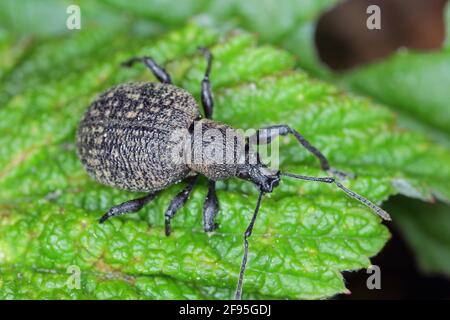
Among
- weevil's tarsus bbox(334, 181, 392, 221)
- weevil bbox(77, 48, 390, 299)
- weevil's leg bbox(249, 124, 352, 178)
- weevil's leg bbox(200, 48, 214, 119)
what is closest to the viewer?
weevil's tarsus bbox(334, 181, 392, 221)

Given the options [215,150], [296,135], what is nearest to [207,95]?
[215,150]

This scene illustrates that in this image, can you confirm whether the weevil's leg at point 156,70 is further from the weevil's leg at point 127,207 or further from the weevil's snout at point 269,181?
the weevil's snout at point 269,181

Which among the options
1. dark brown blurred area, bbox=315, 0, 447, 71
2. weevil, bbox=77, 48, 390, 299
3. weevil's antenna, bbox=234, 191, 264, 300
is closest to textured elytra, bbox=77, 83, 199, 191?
weevil, bbox=77, 48, 390, 299

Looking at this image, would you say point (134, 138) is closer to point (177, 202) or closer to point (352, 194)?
point (177, 202)

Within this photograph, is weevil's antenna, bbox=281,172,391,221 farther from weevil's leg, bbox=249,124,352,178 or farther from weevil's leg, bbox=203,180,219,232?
weevil's leg, bbox=203,180,219,232

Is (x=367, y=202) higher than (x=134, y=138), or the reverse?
(x=134, y=138)
